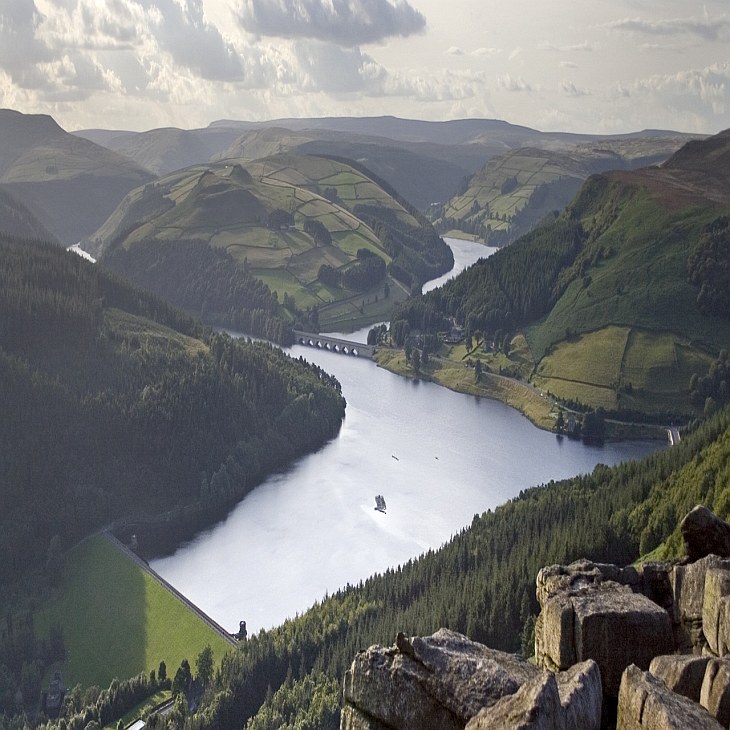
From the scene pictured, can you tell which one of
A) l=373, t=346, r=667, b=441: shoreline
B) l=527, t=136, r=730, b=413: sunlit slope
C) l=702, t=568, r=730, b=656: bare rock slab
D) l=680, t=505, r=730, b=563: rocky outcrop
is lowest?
l=373, t=346, r=667, b=441: shoreline

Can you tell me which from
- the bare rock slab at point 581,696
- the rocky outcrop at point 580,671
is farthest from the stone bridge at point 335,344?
the bare rock slab at point 581,696

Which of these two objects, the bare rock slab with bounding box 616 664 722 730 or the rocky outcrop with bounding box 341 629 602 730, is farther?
the rocky outcrop with bounding box 341 629 602 730

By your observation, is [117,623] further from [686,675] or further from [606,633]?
[686,675]

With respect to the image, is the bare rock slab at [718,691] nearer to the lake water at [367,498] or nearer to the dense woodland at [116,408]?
the lake water at [367,498]

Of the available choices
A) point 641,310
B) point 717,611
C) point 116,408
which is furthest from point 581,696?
point 641,310

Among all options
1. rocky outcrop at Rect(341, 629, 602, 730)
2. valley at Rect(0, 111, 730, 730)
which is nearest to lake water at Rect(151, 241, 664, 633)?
valley at Rect(0, 111, 730, 730)

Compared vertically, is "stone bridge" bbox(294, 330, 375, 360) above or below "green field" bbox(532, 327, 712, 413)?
below

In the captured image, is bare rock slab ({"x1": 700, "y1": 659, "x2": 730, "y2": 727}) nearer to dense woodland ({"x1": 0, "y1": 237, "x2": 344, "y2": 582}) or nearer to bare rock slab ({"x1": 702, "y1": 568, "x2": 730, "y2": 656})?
bare rock slab ({"x1": 702, "y1": 568, "x2": 730, "y2": 656})
